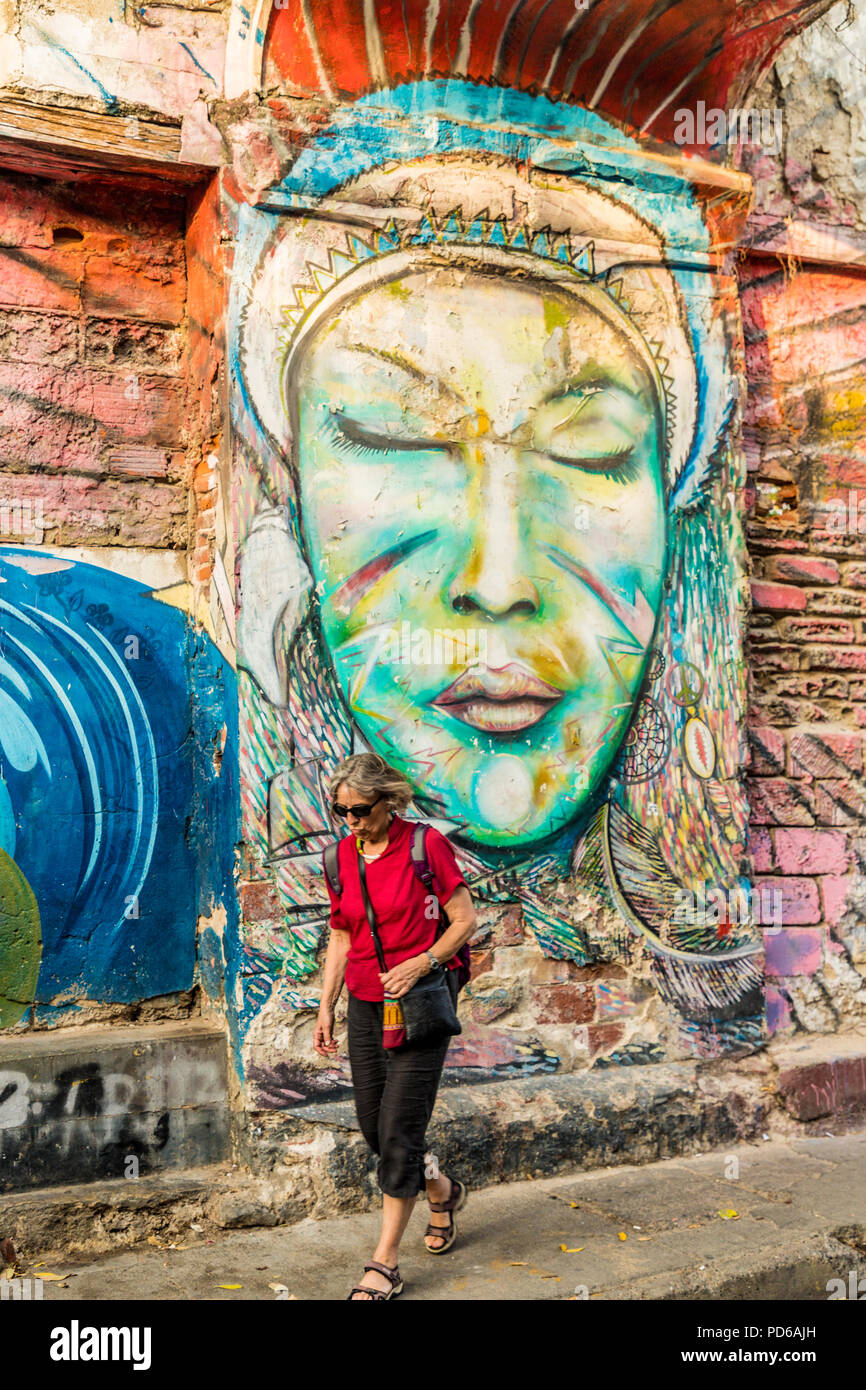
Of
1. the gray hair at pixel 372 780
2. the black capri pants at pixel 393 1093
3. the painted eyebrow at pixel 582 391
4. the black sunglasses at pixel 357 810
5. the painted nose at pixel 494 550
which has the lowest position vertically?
the black capri pants at pixel 393 1093

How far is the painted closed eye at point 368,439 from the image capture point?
14.6ft

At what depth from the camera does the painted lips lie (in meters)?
4.59

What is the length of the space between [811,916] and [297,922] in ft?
8.01

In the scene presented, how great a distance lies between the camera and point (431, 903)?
353 cm

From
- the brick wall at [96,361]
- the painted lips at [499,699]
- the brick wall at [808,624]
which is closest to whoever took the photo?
the brick wall at [96,361]

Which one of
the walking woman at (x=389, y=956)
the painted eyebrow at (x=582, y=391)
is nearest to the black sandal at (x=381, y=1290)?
the walking woman at (x=389, y=956)

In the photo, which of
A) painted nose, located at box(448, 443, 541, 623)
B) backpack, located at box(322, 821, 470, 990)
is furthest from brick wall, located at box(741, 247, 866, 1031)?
backpack, located at box(322, 821, 470, 990)

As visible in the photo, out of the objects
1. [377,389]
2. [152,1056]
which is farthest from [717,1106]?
[377,389]

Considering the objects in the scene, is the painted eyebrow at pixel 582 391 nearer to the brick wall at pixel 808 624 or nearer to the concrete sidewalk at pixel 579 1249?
the brick wall at pixel 808 624

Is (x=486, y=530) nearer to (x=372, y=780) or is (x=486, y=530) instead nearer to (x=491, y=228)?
(x=491, y=228)

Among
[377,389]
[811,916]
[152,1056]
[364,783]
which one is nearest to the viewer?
[364,783]

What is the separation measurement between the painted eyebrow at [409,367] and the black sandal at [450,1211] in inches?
109

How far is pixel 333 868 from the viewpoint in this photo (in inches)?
142

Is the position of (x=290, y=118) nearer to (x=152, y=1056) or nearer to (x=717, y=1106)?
(x=152, y=1056)
